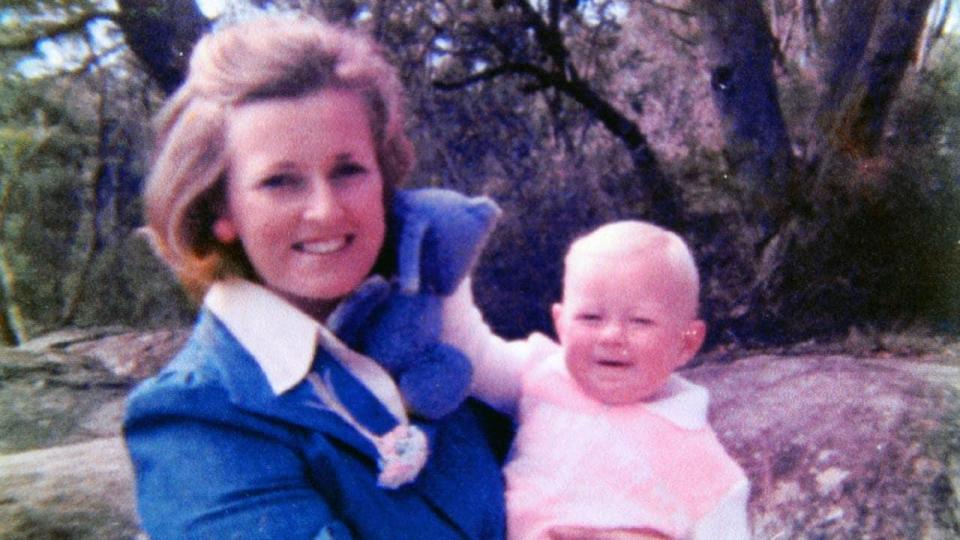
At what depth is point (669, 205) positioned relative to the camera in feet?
16.8

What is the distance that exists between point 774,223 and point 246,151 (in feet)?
12.7

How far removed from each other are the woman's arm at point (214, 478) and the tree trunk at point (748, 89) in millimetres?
3973

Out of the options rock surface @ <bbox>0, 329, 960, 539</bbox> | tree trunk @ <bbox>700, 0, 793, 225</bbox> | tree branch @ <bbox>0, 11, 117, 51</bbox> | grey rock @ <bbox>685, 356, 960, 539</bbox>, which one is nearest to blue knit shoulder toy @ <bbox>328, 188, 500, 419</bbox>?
rock surface @ <bbox>0, 329, 960, 539</bbox>

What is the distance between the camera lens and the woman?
1.12 metres

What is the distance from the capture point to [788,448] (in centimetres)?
270

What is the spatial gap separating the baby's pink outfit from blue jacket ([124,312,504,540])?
275 millimetres

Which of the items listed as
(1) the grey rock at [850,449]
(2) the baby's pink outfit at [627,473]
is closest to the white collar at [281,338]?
(2) the baby's pink outfit at [627,473]

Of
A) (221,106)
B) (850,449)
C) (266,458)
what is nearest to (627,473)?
(266,458)

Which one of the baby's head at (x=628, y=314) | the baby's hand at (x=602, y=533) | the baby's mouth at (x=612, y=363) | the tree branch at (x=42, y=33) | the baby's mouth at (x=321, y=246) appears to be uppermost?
the tree branch at (x=42, y=33)

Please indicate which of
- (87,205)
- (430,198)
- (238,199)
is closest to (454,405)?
(430,198)

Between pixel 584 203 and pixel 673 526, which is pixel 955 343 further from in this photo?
pixel 673 526

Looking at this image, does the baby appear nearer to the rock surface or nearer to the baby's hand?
the baby's hand

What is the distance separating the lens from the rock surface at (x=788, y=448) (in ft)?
6.64

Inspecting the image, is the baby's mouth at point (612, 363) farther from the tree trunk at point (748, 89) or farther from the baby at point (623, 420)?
the tree trunk at point (748, 89)
